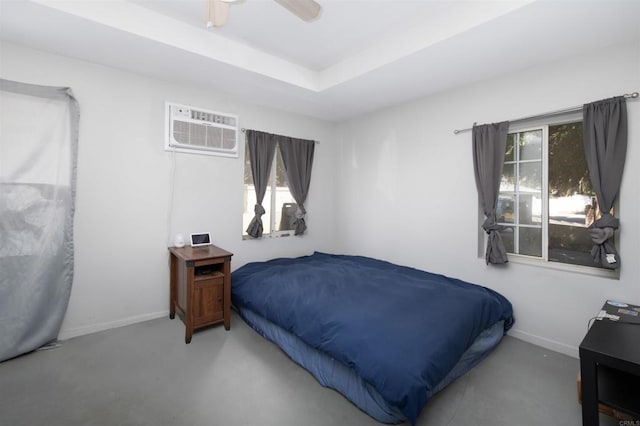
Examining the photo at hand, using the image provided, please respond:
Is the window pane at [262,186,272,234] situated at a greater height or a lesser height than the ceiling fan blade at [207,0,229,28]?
lesser

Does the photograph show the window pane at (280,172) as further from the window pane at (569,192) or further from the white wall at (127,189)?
the window pane at (569,192)

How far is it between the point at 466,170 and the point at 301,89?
75.8 inches

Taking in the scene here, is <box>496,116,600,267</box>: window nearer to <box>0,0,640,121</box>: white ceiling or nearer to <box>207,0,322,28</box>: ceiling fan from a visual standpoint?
<box>0,0,640,121</box>: white ceiling

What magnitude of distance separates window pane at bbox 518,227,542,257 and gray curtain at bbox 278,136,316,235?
7.99 ft

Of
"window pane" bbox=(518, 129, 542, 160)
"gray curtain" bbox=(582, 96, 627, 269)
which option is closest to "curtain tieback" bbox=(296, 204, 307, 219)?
"window pane" bbox=(518, 129, 542, 160)

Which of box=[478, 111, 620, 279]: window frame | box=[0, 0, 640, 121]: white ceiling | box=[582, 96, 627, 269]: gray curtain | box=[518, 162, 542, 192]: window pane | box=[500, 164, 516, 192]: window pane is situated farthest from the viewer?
box=[500, 164, 516, 192]: window pane

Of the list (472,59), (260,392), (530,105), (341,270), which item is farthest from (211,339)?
(530,105)

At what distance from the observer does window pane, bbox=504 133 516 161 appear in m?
2.71

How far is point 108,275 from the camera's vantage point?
2.59 meters

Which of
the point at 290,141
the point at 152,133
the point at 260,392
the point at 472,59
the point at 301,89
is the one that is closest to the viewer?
the point at 260,392

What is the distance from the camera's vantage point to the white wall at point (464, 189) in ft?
6.92

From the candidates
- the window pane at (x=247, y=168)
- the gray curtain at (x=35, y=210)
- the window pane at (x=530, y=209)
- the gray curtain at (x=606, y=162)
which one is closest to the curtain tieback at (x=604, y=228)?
the gray curtain at (x=606, y=162)

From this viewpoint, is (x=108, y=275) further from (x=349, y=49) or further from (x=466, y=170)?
(x=466, y=170)

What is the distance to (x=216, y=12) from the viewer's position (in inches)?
62.8
